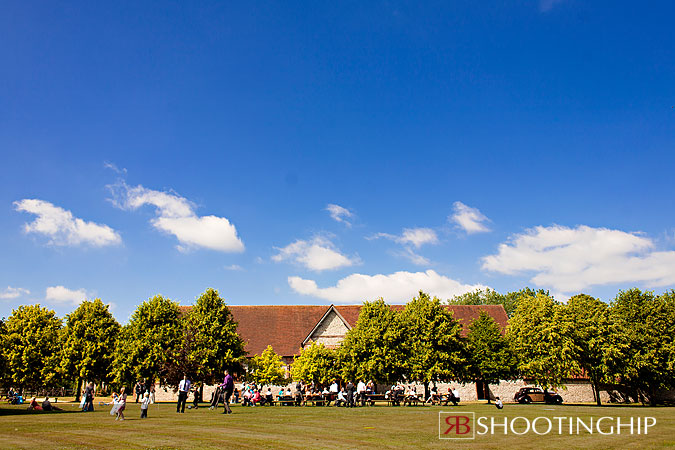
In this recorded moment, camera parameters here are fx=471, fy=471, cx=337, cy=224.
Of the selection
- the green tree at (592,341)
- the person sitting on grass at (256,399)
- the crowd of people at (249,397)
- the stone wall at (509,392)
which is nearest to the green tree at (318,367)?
the crowd of people at (249,397)

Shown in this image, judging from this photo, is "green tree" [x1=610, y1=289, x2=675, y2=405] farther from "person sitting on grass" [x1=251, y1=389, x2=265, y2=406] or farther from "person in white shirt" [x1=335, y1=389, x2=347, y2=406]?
"person sitting on grass" [x1=251, y1=389, x2=265, y2=406]

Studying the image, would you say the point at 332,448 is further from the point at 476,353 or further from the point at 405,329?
the point at 476,353

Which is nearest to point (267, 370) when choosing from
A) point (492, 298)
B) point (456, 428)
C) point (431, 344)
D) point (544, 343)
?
point (431, 344)

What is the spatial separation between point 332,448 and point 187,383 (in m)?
16.5

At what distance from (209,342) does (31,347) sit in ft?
71.3

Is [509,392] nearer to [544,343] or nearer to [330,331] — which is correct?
[544,343]

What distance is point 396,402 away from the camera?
37.1m

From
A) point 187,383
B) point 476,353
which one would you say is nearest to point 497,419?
point 187,383

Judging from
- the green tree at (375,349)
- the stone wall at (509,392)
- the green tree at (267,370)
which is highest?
the green tree at (375,349)

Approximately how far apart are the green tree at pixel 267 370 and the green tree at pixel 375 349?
7431mm

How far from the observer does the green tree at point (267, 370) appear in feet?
161

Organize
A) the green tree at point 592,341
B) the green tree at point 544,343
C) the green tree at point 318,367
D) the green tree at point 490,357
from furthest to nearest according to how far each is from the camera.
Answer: the green tree at point 490,357
the green tree at point 318,367
the green tree at point 592,341
the green tree at point 544,343

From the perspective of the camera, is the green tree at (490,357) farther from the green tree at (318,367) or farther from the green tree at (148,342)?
the green tree at (148,342)

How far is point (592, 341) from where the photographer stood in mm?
45656
